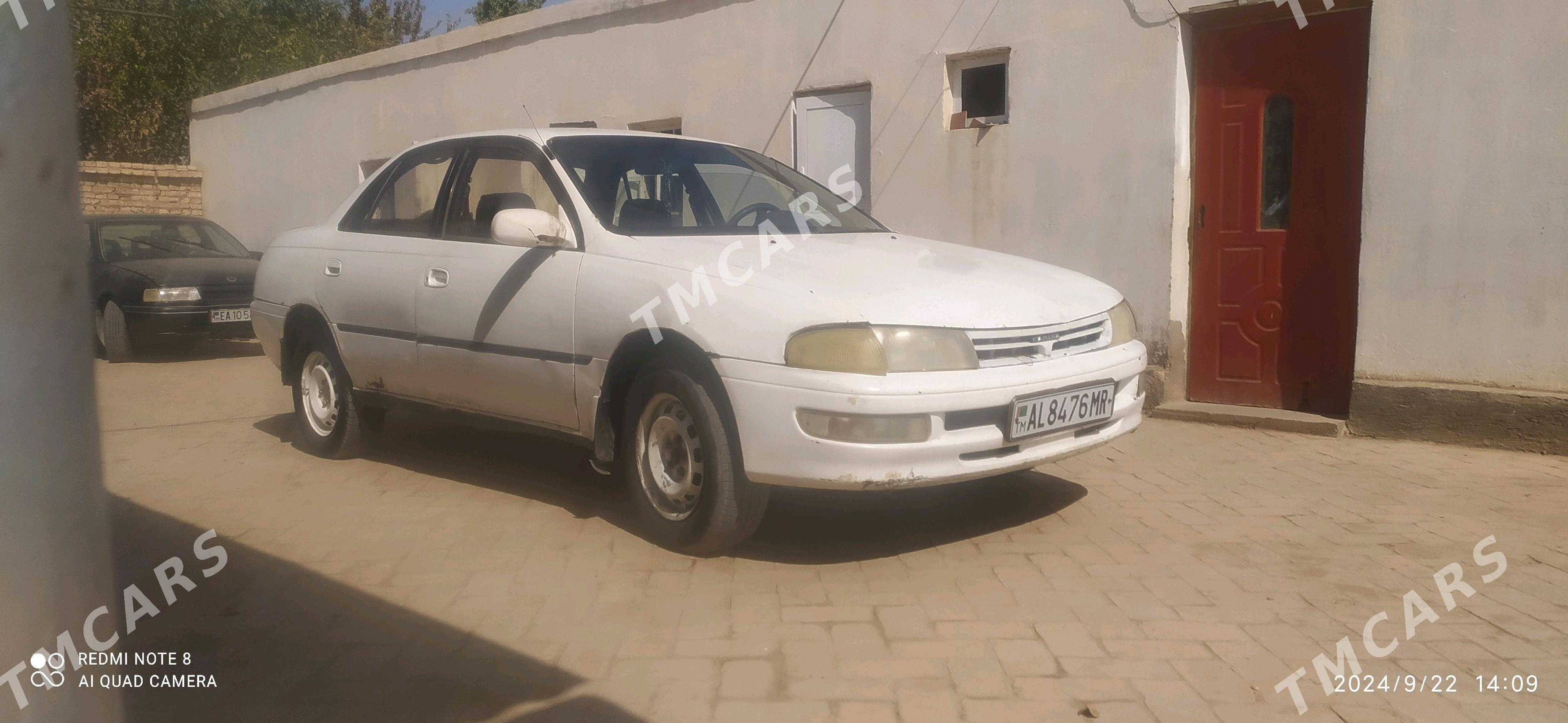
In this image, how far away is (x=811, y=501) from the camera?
489 cm

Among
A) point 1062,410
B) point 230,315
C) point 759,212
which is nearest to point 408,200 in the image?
point 759,212

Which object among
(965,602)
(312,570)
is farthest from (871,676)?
(312,570)

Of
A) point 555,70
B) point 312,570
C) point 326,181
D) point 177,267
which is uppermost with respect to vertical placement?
point 555,70

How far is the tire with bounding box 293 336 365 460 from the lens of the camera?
5664mm

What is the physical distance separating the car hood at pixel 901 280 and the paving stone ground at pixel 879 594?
35.8 inches

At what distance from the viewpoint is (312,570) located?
13.2 feet

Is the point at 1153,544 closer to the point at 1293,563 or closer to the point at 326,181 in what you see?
the point at 1293,563

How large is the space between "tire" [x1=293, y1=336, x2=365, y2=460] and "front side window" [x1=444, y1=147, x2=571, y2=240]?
3.74 feet

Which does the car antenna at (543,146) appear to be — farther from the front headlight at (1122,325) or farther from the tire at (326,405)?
the front headlight at (1122,325)

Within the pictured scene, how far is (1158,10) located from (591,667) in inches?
219

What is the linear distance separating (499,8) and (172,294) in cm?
2083

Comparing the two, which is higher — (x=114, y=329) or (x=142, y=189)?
(x=142, y=189)

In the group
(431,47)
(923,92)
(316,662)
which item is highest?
(431,47)
